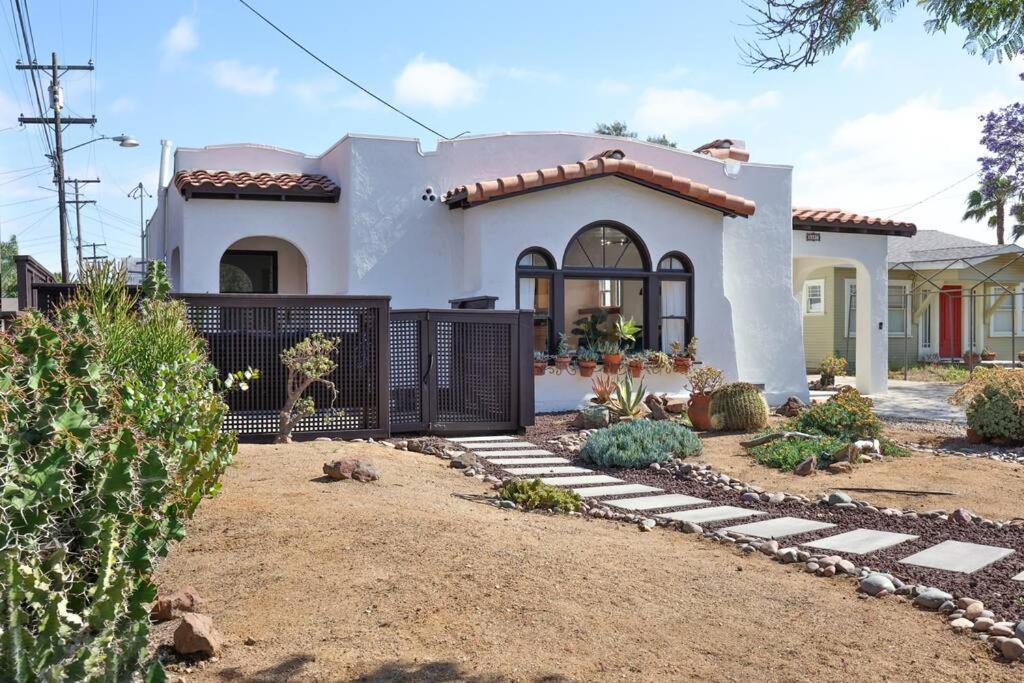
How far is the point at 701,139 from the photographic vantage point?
1820cm

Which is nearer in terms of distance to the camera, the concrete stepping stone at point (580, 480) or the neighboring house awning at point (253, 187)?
the concrete stepping stone at point (580, 480)

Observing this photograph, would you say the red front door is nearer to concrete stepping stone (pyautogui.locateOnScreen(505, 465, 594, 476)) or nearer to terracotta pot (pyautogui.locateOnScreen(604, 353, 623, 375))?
terracotta pot (pyautogui.locateOnScreen(604, 353, 623, 375))

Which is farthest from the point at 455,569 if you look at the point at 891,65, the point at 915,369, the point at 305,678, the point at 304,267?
the point at 915,369

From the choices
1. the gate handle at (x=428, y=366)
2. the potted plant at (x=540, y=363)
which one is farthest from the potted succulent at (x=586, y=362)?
the gate handle at (x=428, y=366)

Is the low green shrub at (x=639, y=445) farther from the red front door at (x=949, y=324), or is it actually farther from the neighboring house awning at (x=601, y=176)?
the red front door at (x=949, y=324)

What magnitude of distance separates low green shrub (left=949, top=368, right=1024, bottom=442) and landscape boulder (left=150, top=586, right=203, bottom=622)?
983 centimetres

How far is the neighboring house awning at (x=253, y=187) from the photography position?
45.2 ft

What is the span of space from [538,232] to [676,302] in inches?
111

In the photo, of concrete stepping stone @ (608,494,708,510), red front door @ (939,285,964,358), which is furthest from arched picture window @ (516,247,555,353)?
red front door @ (939,285,964,358)

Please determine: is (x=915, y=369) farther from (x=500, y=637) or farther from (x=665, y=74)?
(x=500, y=637)

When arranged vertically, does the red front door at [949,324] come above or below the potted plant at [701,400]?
above

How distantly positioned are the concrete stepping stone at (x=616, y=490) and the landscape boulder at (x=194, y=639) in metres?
4.47

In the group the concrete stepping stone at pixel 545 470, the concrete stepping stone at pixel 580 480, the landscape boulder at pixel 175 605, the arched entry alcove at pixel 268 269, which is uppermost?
the arched entry alcove at pixel 268 269

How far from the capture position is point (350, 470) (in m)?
7.00
